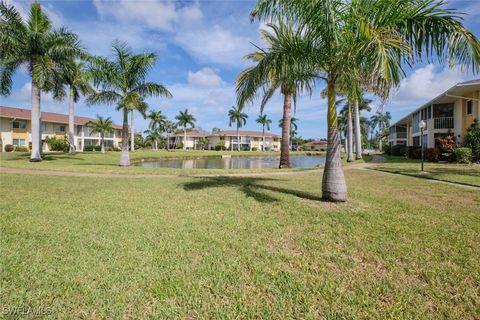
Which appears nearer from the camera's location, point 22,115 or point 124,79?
point 124,79

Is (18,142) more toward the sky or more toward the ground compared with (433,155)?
more toward the sky

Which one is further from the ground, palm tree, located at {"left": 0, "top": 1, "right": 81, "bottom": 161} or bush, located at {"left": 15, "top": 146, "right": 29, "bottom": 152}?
palm tree, located at {"left": 0, "top": 1, "right": 81, "bottom": 161}

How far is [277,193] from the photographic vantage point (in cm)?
920

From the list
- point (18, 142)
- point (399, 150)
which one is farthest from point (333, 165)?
point (18, 142)

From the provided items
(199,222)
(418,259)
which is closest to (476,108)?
(418,259)

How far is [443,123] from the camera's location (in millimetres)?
26578

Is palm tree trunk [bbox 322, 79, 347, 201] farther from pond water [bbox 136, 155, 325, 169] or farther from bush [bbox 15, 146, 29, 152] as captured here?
bush [bbox 15, 146, 29, 152]

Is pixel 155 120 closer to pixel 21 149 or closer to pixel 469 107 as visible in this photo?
pixel 21 149

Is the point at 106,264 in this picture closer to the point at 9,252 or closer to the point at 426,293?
the point at 9,252

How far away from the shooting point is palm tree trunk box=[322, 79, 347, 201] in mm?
7613

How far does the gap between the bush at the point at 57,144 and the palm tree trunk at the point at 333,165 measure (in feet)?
164

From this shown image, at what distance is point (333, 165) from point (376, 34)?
11.3 ft

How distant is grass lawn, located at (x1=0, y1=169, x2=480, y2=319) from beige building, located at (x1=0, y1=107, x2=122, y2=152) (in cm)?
4713

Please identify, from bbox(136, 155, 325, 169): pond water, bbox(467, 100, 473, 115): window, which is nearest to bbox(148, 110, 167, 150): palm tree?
bbox(136, 155, 325, 169): pond water
